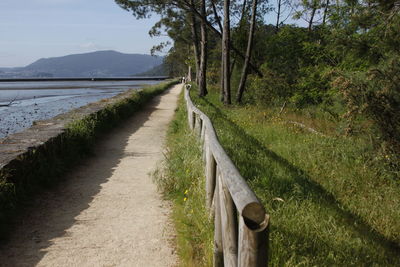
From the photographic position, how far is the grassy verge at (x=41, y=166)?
4500mm

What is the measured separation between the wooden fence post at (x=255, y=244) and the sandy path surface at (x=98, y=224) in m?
1.66

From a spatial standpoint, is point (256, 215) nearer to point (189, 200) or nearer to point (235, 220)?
point (235, 220)

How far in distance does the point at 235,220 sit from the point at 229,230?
0.28 ft

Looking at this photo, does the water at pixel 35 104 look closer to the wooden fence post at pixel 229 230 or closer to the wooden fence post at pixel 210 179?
the wooden fence post at pixel 210 179

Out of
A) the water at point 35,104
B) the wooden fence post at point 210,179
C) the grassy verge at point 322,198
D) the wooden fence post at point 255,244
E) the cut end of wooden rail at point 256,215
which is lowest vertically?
the water at point 35,104

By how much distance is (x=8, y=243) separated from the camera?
13.0ft

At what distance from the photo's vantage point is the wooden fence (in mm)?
2088

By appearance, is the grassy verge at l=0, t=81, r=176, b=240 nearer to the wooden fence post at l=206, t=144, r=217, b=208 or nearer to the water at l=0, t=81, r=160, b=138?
the wooden fence post at l=206, t=144, r=217, b=208

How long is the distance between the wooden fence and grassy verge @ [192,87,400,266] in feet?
1.59

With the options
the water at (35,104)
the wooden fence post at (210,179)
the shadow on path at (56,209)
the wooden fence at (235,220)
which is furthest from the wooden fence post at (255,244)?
the water at (35,104)

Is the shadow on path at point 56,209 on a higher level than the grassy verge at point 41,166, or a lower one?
lower

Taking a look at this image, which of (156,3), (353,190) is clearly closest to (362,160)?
(353,190)

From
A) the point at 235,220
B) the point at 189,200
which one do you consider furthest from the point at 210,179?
the point at 235,220

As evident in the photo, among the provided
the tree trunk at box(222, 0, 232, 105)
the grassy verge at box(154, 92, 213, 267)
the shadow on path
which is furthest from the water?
the tree trunk at box(222, 0, 232, 105)
